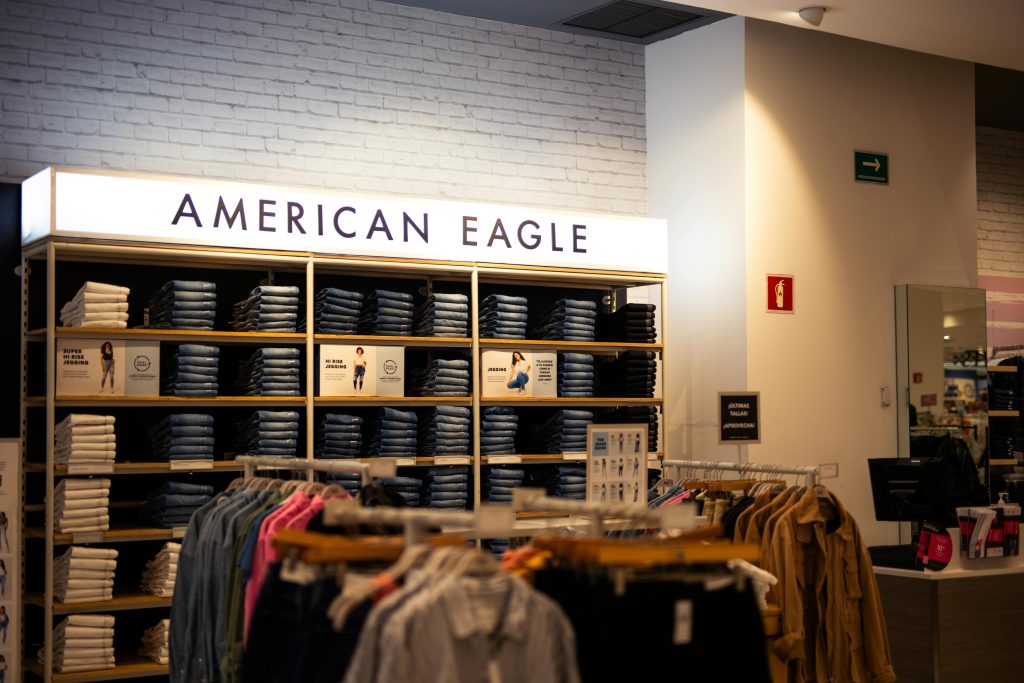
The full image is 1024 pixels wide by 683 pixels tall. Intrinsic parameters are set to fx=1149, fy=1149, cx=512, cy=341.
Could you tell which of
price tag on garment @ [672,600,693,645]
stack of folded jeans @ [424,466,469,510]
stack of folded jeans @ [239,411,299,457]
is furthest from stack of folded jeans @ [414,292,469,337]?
price tag on garment @ [672,600,693,645]

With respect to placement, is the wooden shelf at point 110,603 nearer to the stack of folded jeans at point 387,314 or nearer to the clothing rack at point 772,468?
the stack of folded jeans at point 387,314

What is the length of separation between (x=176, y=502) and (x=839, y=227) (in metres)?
4.45

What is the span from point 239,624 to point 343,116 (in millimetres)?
3767

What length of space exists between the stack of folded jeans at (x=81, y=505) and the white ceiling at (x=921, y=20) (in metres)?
3.92

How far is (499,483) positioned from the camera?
648 centimetres

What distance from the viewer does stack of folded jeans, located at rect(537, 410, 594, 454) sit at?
6.67 metres

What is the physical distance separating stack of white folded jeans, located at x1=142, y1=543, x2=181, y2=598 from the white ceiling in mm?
3889

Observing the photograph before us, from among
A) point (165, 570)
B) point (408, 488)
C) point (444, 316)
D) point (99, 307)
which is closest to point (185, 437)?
point (165, 570)

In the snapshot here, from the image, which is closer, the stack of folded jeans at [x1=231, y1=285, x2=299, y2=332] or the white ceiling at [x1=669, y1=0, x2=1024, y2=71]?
the stack of folded jeans at [x1=231, y1=285, x2=299, y2=332]

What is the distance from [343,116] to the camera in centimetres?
683

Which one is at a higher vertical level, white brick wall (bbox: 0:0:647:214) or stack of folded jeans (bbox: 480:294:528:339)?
white brick wall (bbox: 0:0:647:214)

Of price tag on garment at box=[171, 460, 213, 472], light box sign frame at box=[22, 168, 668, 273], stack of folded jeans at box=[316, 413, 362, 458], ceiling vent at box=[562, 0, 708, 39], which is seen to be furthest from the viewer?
ceiling vent at box=[562, 0, 708, 39]

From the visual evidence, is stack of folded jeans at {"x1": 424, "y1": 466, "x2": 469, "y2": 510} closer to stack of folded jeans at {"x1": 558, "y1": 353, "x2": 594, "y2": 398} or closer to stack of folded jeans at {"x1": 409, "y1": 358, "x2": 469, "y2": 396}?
stack of folded jeans at {"x1": 409, "y1": 358, "x2": 469, "y2": 396}

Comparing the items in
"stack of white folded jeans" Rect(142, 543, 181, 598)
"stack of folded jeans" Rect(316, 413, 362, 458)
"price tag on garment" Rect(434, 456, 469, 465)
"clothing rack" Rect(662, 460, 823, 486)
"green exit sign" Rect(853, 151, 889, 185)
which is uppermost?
"green exit sign" Rect(853, 151, 889, 185)
